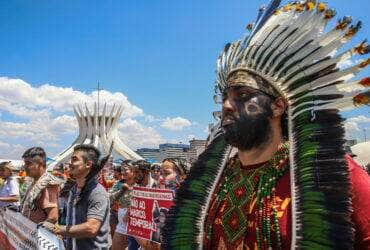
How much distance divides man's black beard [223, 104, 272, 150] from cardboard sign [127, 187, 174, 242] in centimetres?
305

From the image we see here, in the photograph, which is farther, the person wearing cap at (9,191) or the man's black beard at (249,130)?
the person wearing cap at (9,191)

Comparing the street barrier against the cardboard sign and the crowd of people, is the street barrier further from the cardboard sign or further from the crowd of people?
the cardboard sign

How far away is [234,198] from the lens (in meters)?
2.23

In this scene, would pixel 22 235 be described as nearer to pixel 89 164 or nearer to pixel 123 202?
pixel 89 164

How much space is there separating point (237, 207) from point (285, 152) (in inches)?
15.5

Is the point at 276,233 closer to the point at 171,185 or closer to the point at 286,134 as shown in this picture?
the point at 286,134

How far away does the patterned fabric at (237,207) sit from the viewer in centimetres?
205

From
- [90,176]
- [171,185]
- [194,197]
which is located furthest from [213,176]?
[171,185]

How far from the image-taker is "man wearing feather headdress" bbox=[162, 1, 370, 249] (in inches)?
74.4

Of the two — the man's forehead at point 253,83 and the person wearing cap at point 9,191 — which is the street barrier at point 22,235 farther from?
the person wearing cap at point 9,191

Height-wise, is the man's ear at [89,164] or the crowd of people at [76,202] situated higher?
the man's ear at [89,164]

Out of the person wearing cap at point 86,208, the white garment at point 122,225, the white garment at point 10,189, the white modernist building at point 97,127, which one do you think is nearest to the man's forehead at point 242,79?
the person wearing cap at point 86,208

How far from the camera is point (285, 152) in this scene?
221cm

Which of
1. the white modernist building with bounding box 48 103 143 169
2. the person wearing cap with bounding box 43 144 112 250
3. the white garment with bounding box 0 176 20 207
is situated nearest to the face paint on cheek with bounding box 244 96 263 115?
the person wearing cap with bounding box 43 144 112 250
